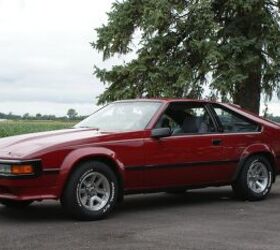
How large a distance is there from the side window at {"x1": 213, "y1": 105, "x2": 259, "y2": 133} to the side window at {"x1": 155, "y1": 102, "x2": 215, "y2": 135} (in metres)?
0.24

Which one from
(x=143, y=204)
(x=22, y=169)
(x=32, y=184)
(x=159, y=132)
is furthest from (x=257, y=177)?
(x=22, y=169)

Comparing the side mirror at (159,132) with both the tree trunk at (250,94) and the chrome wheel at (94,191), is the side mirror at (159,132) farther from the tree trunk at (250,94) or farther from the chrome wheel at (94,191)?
the tree trunk at (250,94)

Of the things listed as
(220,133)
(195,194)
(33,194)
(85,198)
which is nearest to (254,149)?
(220,133)

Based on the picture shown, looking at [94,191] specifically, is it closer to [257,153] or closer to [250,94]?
[257,153]

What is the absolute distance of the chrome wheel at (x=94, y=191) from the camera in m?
8.12

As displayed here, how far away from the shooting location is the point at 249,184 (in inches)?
392

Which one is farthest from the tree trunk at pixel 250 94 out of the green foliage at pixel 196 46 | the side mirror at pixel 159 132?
the side mirror at pixel 159 132

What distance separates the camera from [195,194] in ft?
36.0

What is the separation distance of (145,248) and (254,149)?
13.1ft

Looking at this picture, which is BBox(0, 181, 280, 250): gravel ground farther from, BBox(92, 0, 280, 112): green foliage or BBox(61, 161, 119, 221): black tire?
BBox(92, 0, 280, 112): green foliage

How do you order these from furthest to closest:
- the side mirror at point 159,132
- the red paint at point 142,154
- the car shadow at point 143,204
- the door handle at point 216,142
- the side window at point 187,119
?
the door handle at point 216,142 < the side window at point 187,119 < the side mirror at point 159,132 < the car shadow at point 143,204 < the red paint at point 142,154

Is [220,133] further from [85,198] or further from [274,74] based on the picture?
[274,74]

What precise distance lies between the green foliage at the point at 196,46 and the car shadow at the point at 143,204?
12.0m

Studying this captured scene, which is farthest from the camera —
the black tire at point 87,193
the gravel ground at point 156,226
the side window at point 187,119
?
the side window at point 187,119
